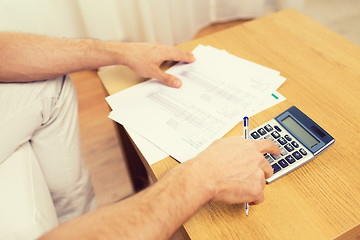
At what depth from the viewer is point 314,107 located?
71 cm

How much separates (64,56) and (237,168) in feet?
1.89

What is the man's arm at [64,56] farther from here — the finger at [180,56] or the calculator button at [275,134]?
the calculator button at [275,134]

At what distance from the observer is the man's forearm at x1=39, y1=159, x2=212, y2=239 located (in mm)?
483

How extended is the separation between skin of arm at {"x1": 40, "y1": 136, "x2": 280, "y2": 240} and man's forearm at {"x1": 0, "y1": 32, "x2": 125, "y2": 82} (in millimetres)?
441

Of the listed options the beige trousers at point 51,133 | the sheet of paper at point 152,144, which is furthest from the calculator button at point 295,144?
the beige trousers at point 51,133

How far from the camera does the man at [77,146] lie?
0.53 metres

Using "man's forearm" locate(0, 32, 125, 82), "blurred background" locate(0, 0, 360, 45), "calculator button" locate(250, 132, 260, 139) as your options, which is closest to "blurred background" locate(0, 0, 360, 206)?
"blurred background" locate(0, 0, 360, 45)

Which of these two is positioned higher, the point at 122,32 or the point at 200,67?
the point at 200,67

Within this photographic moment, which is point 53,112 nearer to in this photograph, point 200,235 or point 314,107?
point 200,235

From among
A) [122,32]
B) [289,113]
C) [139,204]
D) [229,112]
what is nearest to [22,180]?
[139,204]

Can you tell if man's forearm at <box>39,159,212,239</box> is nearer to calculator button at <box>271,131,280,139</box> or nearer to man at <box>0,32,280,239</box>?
man at <box>0,32,280,239</box>

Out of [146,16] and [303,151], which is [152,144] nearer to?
[303,151]

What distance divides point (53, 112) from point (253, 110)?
546 millimetres

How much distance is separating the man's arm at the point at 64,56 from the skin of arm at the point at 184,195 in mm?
318
